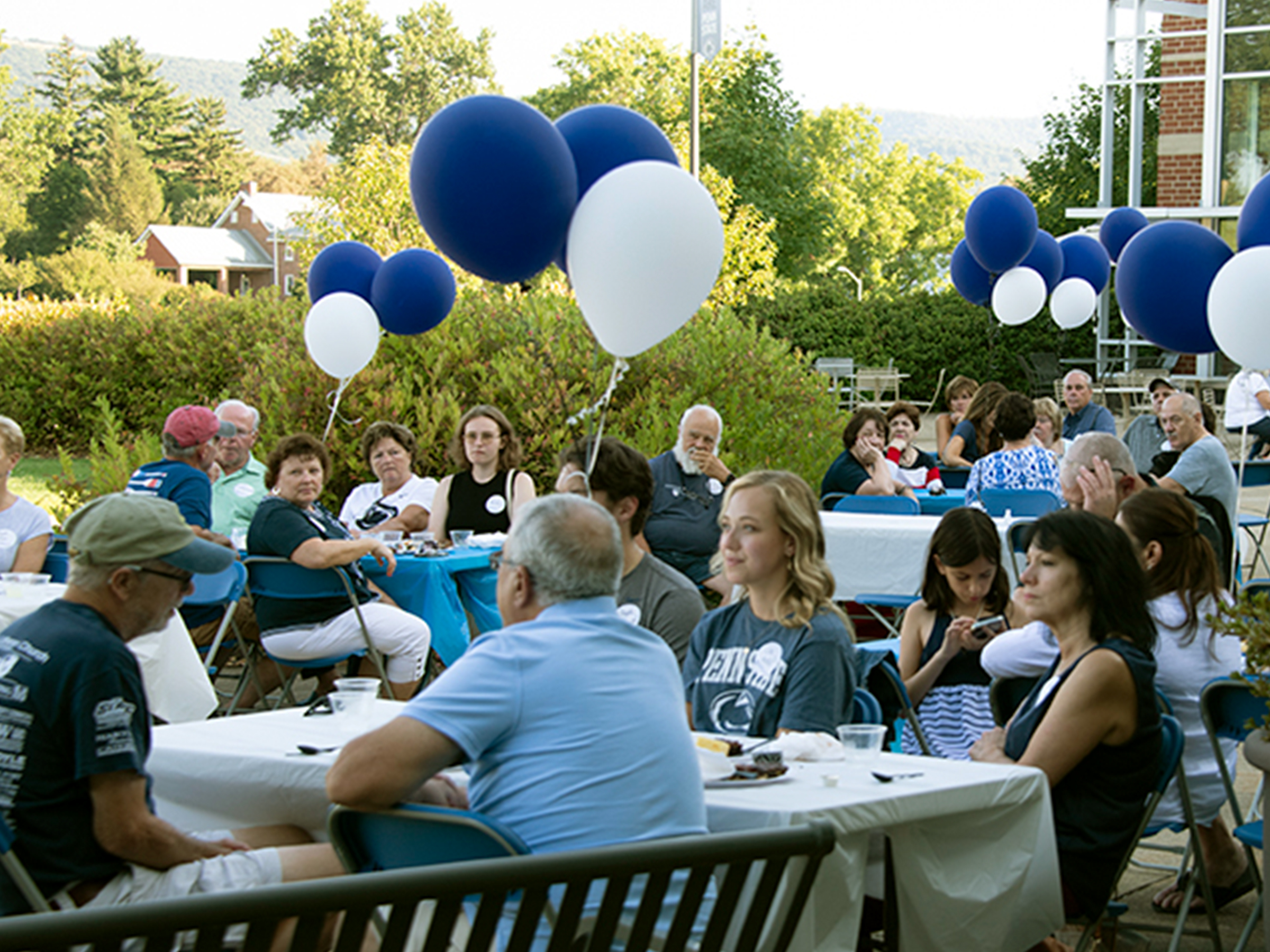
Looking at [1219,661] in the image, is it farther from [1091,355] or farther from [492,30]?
[492,30]

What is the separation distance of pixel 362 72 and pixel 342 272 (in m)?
59.6

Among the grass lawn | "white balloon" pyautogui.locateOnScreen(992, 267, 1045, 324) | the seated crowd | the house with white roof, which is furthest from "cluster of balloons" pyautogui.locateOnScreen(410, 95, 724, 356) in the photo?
the house with white roof

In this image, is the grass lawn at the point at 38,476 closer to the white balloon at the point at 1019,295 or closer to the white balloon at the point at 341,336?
the white balloon at the point at 341,336

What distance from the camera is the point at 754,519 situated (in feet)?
11.0

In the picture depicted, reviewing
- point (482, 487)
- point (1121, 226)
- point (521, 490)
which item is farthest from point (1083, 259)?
point (482, 487)

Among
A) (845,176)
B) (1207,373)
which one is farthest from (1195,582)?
(845,176)

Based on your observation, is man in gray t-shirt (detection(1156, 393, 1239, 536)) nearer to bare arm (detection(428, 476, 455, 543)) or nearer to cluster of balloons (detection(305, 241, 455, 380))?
bare arm (detection(428, 476, 455, 543))

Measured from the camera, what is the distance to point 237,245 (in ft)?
253

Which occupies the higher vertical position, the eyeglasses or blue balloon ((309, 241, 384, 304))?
blue balloon ((309, 241, 384, 304))

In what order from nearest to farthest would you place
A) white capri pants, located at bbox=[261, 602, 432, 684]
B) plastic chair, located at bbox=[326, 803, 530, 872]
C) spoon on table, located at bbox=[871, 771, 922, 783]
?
plastic chair, located at bbox=[326, 803, 530, 872] < spoon on table, located at bbox=[871, 771, 922, 783] < white capri pants, located at bbox=[261, 602, 432, 684]

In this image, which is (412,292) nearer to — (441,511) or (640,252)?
(441,511)

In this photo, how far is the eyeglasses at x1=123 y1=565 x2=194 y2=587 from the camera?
2.52 m

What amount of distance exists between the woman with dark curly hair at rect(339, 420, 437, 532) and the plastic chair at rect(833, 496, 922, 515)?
2433 millimetres

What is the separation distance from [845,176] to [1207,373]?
50.3 metres
